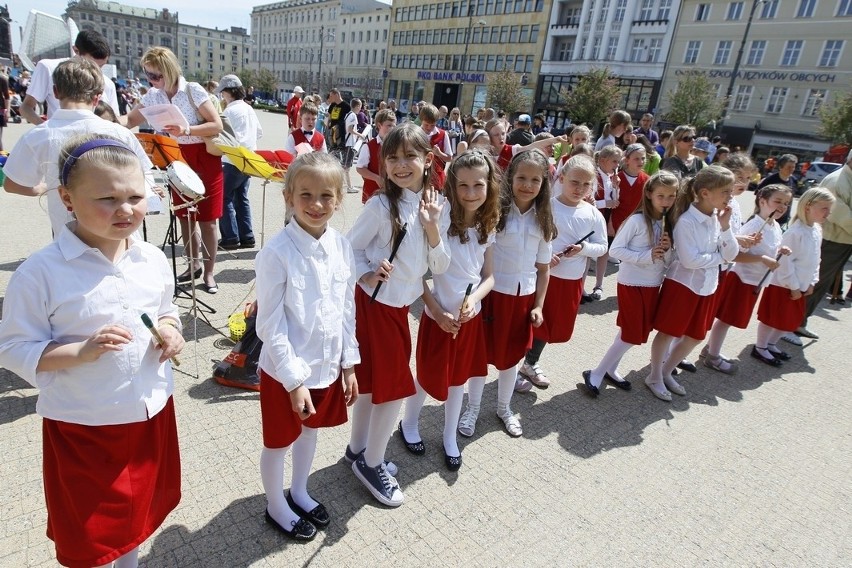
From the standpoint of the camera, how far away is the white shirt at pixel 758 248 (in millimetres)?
4152

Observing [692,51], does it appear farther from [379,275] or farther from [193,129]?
[379,275]

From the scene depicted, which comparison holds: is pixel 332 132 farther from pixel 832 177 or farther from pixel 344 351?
pixel 344 351

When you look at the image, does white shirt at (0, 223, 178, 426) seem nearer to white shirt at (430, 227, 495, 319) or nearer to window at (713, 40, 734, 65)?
white shirt at (430, 227, 495, 319)

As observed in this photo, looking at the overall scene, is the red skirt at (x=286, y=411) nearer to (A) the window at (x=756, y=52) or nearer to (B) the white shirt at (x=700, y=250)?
(B) the white shirt at (x=700, y=250)

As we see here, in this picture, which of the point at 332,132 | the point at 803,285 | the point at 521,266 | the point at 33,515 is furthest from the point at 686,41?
the point at 33,515

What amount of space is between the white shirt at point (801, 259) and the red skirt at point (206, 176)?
5408 mm

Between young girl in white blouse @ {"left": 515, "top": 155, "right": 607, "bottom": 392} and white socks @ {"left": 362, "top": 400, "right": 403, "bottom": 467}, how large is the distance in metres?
1.57

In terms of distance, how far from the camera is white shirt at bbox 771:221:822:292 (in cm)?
Result: 441

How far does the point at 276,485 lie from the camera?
2.12 metres

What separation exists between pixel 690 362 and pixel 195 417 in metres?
4.31

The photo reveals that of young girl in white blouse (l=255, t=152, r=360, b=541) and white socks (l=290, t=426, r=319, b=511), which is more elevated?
young girl in white blouse (l=255, t=152, r=360, b=541)

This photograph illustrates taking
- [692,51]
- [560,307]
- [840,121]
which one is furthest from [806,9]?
[560,307]

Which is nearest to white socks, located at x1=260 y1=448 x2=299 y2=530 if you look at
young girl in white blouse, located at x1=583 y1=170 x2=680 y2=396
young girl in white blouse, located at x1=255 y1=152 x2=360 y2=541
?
young girl in white blouse, located at x1=255 y1=152 x2=360 y2=541

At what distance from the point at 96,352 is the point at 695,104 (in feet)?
122
